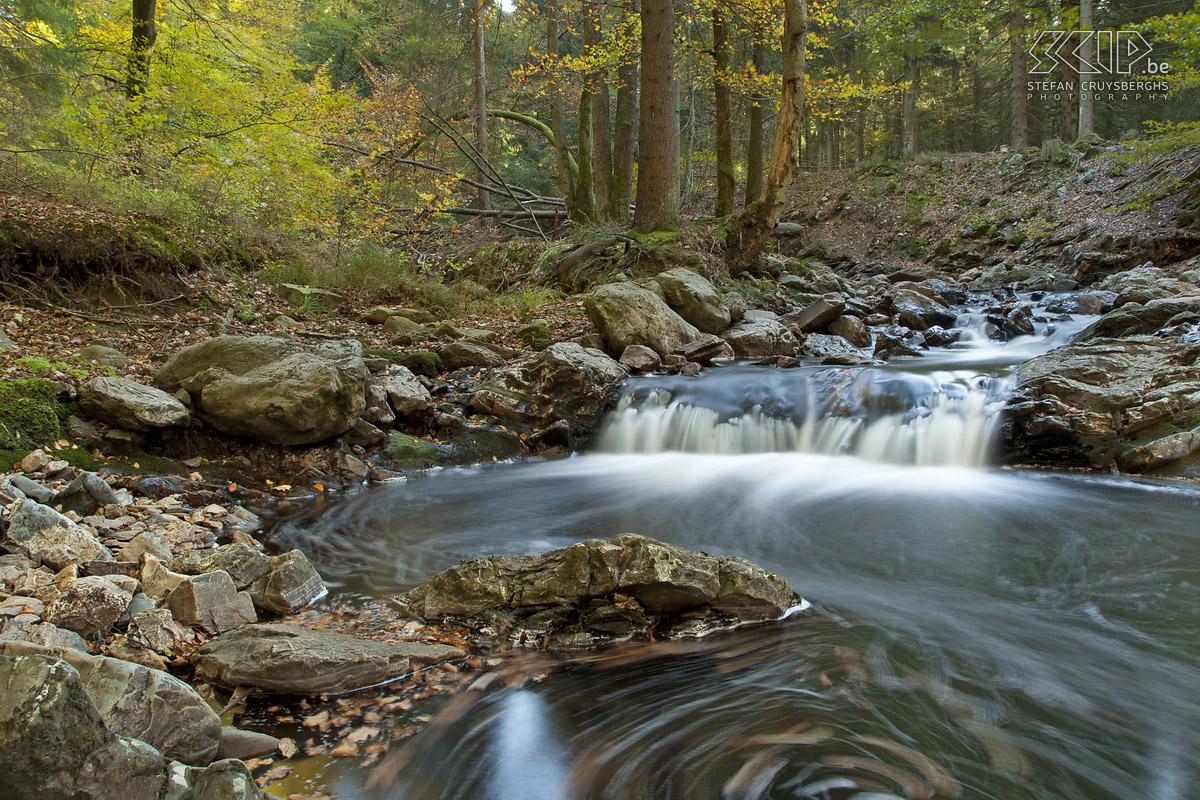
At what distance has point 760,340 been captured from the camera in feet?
35.7

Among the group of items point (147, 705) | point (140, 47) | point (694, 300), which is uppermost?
point (140, 47)

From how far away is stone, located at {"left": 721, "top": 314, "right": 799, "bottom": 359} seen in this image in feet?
35.6

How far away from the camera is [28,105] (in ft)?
36.3

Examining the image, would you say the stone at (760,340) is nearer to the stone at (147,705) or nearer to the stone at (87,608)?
→ the stone at (87,608)

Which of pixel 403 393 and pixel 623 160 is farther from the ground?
pixel 623 160

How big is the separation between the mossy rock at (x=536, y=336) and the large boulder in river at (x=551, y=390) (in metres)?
0.76

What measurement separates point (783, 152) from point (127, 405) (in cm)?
980

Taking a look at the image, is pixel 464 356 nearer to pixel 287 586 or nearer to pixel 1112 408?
pixel 287 586

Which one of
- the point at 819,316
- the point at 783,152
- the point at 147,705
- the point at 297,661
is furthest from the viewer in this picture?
the point at 819,316

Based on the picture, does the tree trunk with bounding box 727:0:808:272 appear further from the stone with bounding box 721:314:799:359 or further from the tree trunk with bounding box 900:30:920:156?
the tree trunk with bounding box 900:30:920:156

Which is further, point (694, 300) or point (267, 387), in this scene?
point (694, 300)

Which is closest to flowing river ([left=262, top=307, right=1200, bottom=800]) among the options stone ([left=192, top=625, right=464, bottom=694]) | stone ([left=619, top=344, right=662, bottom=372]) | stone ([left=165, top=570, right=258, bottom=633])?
stone ([left=192, top=625, right=464, bottom=694])

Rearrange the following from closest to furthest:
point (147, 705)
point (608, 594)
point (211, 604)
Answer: point (147, 705)
point (211, 604)
point (608, 594)

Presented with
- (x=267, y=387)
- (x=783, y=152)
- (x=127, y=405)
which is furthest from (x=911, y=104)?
(x=127, y=405)
